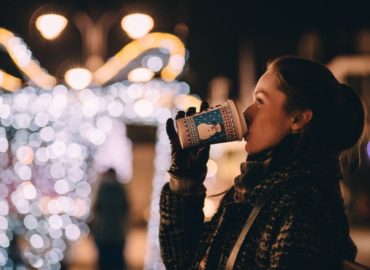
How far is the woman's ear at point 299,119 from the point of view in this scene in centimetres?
204

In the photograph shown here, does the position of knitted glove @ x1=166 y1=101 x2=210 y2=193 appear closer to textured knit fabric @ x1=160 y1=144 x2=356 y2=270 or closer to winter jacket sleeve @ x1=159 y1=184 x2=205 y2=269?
winter jacket sleeve @ x1=159 y1=184 x2=205 y2=269

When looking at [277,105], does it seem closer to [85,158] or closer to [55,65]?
[85,158]

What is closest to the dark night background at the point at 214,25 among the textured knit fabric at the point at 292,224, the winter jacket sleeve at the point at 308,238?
the textured knit fabric at the point at 292,224

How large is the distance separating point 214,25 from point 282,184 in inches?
979

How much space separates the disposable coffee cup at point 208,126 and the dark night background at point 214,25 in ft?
2.38

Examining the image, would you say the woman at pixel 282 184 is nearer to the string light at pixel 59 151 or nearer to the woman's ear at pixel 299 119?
the woman's ear at pixel 299 119

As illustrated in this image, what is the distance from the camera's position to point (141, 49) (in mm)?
8164

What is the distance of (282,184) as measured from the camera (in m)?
1.88

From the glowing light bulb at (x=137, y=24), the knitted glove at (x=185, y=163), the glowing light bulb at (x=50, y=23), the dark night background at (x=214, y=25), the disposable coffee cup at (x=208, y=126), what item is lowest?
the knitted glove at (x=185, y=163)

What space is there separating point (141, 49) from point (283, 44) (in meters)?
24.2

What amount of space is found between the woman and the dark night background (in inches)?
32.8

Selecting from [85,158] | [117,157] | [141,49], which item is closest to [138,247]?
[117,157]

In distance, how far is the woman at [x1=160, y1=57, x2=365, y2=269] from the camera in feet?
5.83

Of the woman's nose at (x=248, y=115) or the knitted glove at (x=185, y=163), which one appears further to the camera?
the knitted glove at (x=185, y=163)
